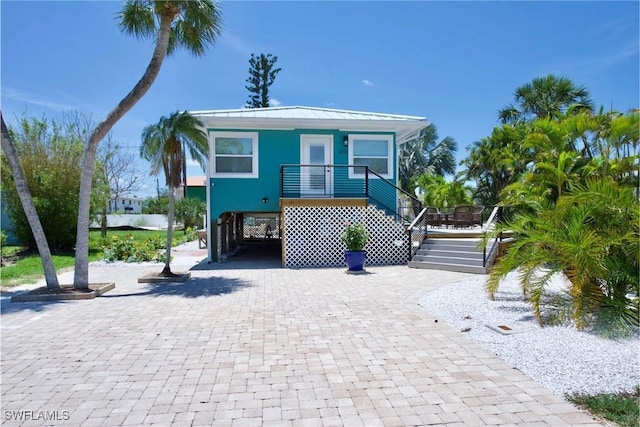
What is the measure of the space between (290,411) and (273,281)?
6082mm

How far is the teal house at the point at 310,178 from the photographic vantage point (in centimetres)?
1142

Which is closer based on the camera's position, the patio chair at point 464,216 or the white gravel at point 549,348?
the white gravel at point 549,348

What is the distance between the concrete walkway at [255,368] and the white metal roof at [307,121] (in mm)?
6714

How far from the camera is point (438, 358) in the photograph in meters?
4.04

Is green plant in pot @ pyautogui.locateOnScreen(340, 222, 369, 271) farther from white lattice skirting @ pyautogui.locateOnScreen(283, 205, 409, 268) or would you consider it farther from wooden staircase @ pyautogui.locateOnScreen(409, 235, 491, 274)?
wooden staircase @ pyautogui.locateOnScreen(409, 235, 491, 274)

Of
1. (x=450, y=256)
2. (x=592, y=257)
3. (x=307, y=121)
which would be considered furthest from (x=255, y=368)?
(x=307, y=121)

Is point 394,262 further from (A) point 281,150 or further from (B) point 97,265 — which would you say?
(B) point 97,265

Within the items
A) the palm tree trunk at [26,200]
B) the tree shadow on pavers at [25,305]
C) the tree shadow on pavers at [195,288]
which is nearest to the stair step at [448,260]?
the tree shadow on pavers at [195,288]

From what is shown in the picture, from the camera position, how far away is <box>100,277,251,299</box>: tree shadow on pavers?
7.58 m

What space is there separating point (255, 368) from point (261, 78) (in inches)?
1200

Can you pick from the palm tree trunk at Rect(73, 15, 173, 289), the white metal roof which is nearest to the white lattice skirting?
the white metal roof

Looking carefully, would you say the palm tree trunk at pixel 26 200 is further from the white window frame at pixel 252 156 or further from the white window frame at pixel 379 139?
the white window frame at pixel 379 139

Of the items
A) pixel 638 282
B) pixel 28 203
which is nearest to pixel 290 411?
pixel 638 282

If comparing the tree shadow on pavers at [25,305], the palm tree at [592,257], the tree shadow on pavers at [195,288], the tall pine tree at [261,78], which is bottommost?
the tree shadow on pavers at [25,305]
